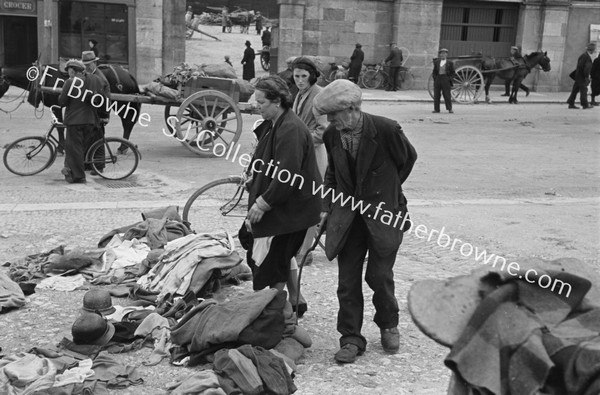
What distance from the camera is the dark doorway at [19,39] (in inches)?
932

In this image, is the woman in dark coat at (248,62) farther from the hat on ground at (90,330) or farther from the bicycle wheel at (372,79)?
the hat on ground at (90,330)

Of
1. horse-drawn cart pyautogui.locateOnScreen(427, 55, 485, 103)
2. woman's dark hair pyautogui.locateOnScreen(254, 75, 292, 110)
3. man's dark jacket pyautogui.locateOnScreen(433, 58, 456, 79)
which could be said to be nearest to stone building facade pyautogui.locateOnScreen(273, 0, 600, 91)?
horse-drawn cart pyautogui.locateOnScreen(427, 55, 485, 103)

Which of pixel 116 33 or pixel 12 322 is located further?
pixel 116 33

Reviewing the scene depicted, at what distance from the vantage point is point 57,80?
38.4 feet

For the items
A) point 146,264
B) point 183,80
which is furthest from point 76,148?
point 146,264

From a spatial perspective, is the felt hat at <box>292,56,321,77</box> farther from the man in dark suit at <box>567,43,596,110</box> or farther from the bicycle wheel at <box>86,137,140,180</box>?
the man in dark suit at <box>567,43,596,110</box>

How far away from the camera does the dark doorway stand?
932 inches

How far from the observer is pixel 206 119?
41.2 ft

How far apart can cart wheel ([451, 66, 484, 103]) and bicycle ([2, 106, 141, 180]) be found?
14138mm

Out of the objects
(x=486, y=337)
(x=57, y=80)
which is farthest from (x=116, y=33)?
(x=486, y=337)

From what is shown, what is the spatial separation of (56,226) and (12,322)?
2837 millimetres

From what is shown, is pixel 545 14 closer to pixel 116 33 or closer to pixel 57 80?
pixel 116 33

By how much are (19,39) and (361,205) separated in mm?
21429

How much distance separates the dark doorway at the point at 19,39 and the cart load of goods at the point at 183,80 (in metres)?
12.3
